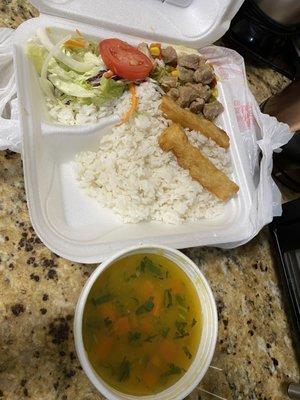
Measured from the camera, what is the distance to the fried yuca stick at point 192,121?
1.40 m

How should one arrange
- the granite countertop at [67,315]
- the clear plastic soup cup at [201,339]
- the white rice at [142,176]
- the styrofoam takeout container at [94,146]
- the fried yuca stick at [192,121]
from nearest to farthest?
the clear plastic soup cup at [201,339], the granite countertop at [67,315], the styrofoam takeout container at [94,146], the white rice at [142,176], the fried yuca stick at [192,121]

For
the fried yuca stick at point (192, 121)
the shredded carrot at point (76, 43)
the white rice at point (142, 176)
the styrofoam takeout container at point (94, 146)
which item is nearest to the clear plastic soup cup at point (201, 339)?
the styrofoam takeout container at point (94, 146)

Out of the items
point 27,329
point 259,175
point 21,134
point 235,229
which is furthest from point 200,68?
point 27,329

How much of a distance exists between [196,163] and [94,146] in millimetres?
336

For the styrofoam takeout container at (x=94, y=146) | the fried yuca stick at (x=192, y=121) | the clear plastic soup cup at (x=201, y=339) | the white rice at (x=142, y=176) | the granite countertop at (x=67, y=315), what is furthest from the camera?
the fried yuca stick at (x=192, y=121)

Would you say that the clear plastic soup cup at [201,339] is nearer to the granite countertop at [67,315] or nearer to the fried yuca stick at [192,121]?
the granite countertop at [67,315]

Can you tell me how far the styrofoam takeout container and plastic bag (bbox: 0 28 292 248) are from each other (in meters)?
0.04

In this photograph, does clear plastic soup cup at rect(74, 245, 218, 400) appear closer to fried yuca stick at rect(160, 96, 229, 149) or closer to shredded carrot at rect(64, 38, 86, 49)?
fried yuca stick at rect(160, 96, 229, 149)

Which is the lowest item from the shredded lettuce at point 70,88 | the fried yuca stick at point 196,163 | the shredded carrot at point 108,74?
the fried yuca stick at point 196,163

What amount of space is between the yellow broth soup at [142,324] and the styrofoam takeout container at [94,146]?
12cm

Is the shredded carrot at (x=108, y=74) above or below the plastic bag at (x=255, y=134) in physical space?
above

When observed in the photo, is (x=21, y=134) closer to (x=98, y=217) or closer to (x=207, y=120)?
(x=98, y=217)

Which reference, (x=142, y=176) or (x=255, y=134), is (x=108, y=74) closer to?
(x=142, y=176)

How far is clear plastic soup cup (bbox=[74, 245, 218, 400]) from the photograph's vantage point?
92cm
